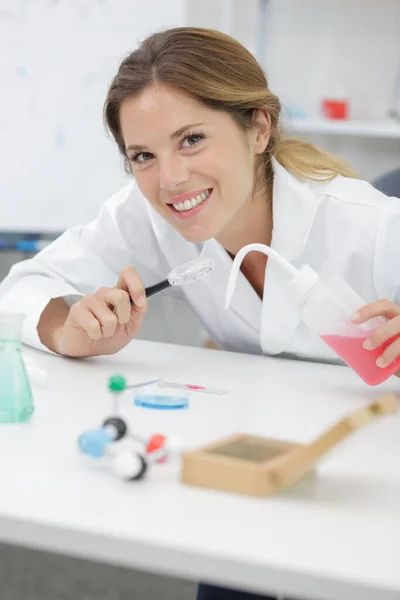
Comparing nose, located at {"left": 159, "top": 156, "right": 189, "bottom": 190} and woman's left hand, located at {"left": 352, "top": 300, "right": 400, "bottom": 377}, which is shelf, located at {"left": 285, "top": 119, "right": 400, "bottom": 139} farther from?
woman's left hand, located at {"left": 352, "top": 300, "right": 400, "bottom": 377}

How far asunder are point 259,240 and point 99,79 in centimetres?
87

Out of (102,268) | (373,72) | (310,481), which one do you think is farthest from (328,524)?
(373,72)

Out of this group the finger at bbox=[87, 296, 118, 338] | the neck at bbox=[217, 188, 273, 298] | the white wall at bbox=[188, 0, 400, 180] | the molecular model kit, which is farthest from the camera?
the white wall at bbox=[188, 0, 400, 180]

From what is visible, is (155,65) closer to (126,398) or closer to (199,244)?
(199,244)

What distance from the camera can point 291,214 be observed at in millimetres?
1206

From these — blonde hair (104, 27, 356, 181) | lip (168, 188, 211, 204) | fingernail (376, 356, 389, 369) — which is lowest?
fingernail (376, 356, 389, 369)

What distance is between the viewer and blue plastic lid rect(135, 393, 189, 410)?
0.83 metres

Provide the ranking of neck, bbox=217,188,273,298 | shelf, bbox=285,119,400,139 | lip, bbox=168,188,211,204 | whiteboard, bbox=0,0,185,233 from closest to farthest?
1. lip, bbox=168,188,211,204
2. neck, bbox=217,188,273,298
3. whiteboard, bbox=0,0,185,233
4. shelf, bbox=285,119,400,139

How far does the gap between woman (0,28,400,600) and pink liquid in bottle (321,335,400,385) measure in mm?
54

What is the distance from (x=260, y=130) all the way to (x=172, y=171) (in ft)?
0.74

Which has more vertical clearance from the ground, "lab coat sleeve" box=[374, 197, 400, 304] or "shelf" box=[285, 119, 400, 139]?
"lab coat sleeve" box=[374, 197, 400, 304]

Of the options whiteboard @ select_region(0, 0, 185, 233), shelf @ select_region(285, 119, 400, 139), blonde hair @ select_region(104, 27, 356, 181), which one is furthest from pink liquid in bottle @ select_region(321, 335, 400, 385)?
shelf @ select_region(285, 119, 400, 139)

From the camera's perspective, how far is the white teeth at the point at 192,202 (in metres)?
1.15

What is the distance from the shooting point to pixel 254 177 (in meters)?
1.26
